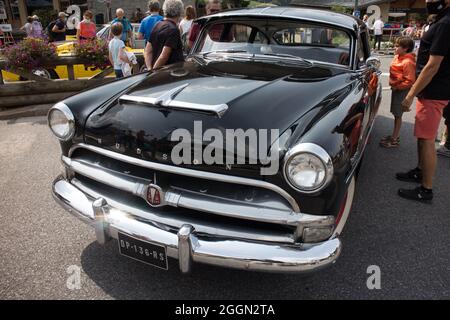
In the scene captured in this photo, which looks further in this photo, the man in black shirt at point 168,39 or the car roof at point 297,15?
the man in black shirt at point 168,39

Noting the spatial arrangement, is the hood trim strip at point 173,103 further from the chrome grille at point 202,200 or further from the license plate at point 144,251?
the license plate at point 144,251

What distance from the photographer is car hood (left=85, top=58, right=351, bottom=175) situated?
2.02 metres

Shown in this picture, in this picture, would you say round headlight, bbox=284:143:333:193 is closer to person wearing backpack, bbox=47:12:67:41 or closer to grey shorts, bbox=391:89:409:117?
grey shorts, bbox=391:89:409:117

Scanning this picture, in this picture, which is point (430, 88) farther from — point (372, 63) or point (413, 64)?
point (413, 64)

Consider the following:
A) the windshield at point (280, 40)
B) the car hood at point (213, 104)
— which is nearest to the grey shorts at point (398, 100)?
the windshield at point (280, 40)

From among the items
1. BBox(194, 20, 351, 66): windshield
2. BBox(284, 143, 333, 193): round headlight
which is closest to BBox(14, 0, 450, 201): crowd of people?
BBox(194, 20, 351, 66): windshield

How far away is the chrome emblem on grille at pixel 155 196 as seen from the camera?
2.01 m

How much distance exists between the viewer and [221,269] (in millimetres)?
2420

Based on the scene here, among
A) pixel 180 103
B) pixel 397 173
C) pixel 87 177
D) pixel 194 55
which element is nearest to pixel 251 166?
pixel 180 103

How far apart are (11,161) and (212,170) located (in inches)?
131

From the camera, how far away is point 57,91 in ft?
20.6

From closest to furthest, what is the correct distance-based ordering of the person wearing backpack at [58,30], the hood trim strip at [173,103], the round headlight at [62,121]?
1. the hood trim strip at [173,103]
2. the round headlight at [62,121]
3. the person wearing backpack at [58,30]

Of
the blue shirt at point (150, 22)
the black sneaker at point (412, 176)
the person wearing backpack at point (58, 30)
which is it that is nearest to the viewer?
the black sneaker at point (412, 176)

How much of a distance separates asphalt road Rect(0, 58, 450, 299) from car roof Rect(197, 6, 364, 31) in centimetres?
156
